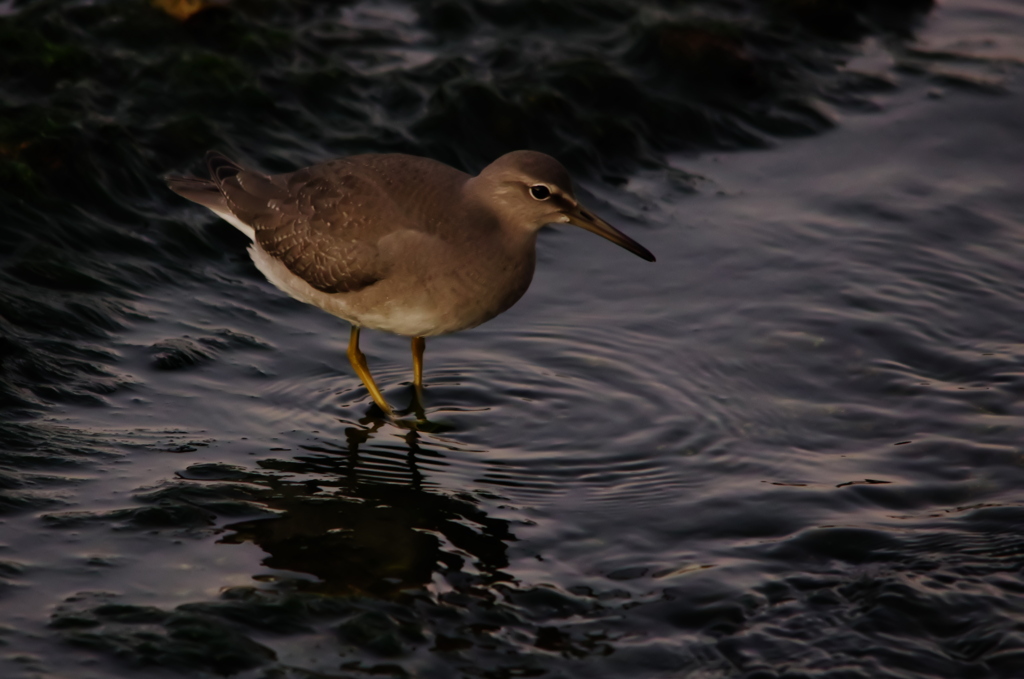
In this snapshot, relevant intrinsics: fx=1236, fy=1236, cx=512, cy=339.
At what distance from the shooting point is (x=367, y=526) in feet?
20.3

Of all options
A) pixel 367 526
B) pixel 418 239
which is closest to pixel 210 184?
pixel 418 239

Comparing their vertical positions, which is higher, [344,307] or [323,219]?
[323,219]

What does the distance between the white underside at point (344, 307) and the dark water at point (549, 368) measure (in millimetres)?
453

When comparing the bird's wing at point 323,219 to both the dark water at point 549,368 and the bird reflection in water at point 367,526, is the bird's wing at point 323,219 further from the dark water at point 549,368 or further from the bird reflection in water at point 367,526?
the bird reflection in water at point 367,526

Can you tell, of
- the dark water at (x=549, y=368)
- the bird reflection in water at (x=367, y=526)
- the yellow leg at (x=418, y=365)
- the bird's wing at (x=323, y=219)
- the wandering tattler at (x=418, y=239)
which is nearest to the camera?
the dark water at (x=549, y=368)

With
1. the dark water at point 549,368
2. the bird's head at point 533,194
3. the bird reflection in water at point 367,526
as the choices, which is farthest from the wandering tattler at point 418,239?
the bird reflection in water at point 367,526

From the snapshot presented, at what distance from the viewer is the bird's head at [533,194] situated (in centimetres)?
A: 718

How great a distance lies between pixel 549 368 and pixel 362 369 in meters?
1.18

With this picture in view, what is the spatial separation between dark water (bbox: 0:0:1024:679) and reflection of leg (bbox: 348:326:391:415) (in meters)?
0.15

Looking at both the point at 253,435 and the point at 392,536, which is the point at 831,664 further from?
the point at 253,435

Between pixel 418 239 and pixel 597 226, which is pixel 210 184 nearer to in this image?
pixel 418 239

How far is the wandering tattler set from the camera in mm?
7090

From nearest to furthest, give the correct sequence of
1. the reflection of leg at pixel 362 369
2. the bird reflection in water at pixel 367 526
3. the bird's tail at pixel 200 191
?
the bird reflection in water at pixel 367 526, the reflection of leg at pixel 362 369, the bird's tail at pixel 200 191

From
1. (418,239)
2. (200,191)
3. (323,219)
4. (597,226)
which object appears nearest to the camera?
(418,239)
